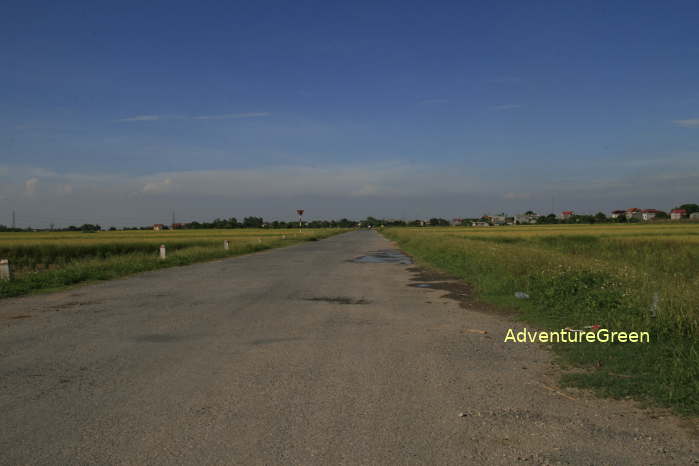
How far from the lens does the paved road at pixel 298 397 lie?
3.64 metres

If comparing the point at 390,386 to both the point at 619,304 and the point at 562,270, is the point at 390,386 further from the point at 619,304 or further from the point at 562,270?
the point at 562,270

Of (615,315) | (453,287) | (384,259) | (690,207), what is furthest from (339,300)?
(690,207)

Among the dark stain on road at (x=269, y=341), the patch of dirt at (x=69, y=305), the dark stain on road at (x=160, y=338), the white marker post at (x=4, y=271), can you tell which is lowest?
the dark stain on road at (x=269, y=341)

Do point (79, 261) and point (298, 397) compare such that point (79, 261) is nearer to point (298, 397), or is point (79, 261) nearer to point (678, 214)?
point (298, 397)

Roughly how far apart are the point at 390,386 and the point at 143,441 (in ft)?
7.98

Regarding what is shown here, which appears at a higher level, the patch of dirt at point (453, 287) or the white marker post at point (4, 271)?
the white marker post at point (4, 271)

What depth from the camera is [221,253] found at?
27875 mm

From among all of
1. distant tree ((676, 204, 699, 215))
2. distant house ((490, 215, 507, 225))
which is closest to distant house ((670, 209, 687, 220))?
distant tree ((676, 204, 699, 215))

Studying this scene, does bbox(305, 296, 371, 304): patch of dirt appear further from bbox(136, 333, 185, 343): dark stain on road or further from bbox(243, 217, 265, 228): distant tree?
bbox(243, 217, 265, 228): distant tree

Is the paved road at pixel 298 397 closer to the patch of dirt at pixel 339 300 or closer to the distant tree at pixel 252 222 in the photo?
the patch of dirt at pixel 339 300

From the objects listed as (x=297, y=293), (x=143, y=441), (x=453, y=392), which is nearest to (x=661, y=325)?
(x=453, y=392)

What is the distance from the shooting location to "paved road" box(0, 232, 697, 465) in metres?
3.64

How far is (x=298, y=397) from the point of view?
4.75 metres

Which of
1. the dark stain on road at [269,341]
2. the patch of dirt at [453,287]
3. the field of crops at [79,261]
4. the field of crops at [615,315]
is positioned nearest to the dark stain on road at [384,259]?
the patch of dirt at [453,287]
